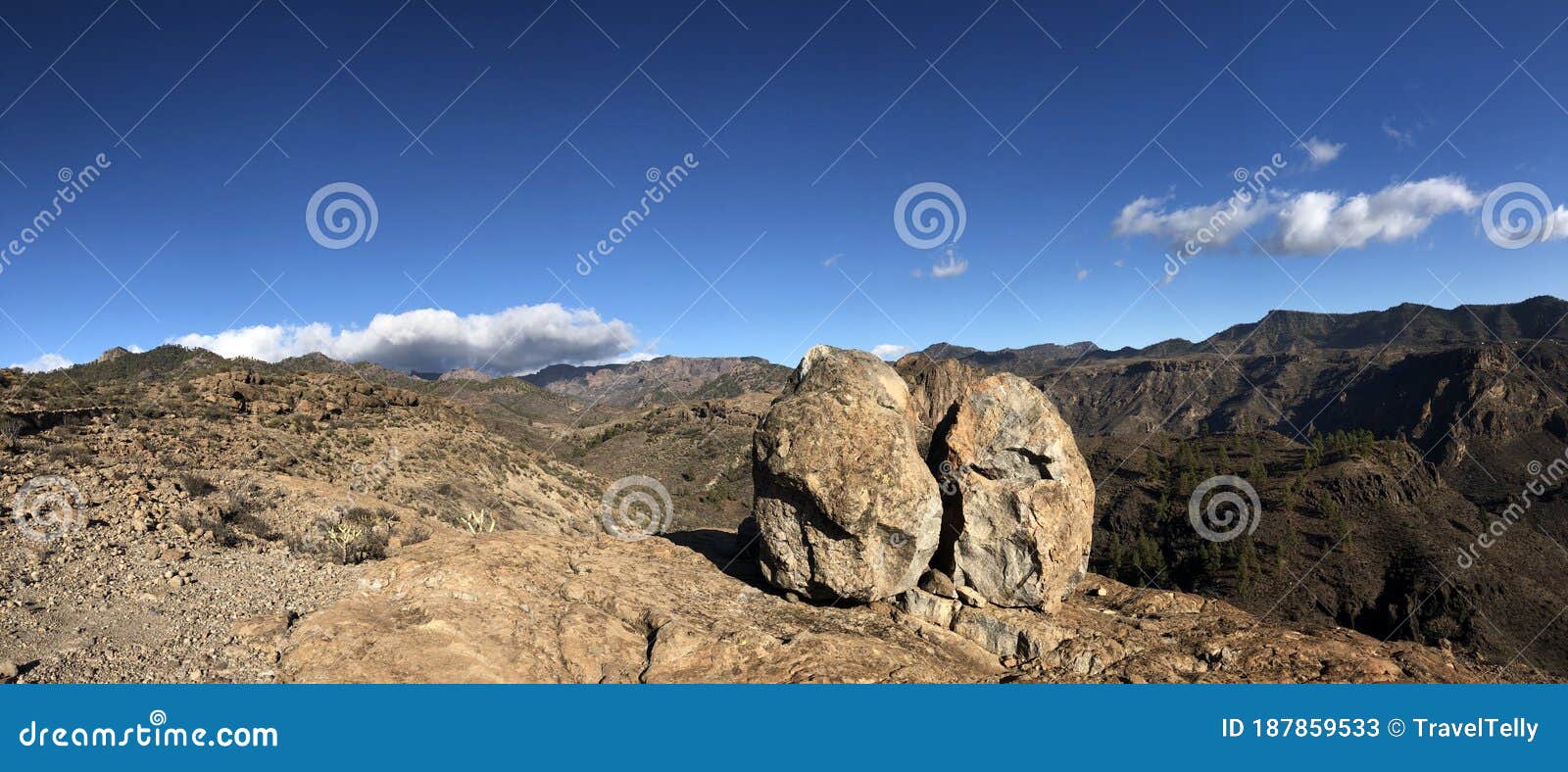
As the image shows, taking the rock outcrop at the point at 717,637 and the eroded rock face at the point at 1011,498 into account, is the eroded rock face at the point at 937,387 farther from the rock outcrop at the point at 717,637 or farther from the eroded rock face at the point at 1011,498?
the rock outcrop at the point at 717,637

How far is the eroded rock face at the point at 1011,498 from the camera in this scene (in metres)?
11.8

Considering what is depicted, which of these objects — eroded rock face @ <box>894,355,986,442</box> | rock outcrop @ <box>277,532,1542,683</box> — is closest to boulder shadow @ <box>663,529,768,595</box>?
rock outcrop @ <box>277,532,1542,683</box>

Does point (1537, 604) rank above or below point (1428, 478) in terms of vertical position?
below

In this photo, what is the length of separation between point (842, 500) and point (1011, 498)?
3.40 meters

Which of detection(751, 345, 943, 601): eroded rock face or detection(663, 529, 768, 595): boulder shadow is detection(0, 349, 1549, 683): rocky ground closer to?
detection(663, 529, 768, 595): boulder shadow

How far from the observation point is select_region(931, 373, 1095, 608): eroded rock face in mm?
11797

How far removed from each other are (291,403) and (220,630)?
29086mm

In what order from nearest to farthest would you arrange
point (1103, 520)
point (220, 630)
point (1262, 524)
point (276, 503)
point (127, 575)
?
point (220, 630) < point (127, 575) < point (276, 503) < point (1262, 524) < point (1103, 520)

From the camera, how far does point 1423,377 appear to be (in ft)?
393

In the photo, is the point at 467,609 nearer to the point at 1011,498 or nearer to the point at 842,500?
the point at 842,500

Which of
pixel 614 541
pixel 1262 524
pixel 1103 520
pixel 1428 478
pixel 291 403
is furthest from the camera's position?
pixel 1428 478

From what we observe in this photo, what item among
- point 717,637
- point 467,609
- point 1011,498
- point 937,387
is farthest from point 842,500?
point 937,387

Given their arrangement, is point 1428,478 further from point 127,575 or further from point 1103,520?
point 127,575

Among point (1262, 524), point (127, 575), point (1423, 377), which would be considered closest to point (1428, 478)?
Result: point (1262, 524)
